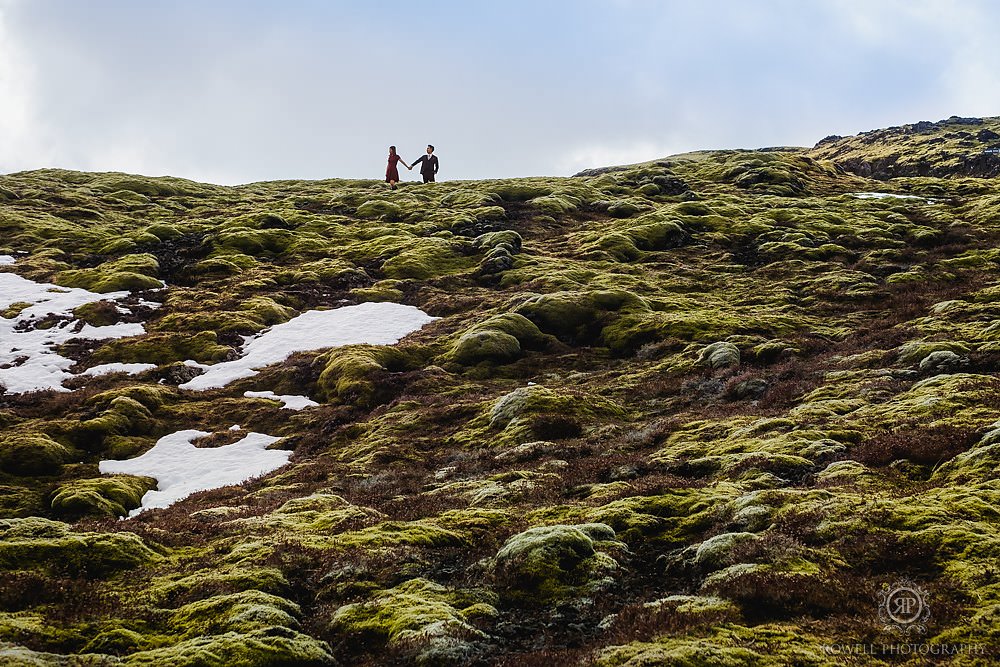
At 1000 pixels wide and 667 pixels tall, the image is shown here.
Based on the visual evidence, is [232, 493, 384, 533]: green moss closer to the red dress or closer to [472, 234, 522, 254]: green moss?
[472, 234, 522, 254]: green moss

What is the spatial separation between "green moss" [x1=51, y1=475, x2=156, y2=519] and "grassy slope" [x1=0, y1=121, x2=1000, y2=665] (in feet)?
0.48

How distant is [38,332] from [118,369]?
313 inches

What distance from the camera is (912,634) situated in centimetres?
920

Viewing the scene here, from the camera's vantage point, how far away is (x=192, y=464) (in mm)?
26250

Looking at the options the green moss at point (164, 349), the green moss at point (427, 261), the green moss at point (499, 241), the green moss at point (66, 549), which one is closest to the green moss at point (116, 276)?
the green moss at point (164, 349)

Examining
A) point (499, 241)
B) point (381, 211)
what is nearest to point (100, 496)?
point (499, 241)

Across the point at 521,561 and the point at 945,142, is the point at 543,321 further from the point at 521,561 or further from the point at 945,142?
the point at 945,142

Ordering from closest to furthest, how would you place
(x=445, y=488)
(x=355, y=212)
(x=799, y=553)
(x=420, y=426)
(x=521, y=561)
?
(x=799, y=553), (x=521, y=561), (x=445, y=488), (x=420, y=426), (x=355, y=212)

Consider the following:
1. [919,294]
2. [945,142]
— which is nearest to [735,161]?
[919,294]

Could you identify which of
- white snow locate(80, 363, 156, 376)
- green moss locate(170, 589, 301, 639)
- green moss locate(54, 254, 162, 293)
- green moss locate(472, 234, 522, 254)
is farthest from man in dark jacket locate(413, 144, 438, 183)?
green moss locate(170, 589, 301, 639)

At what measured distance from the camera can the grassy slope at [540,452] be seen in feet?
36.2

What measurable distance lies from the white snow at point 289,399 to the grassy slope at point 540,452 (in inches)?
21.9

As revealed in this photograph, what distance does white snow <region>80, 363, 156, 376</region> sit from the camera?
35250 millimetres

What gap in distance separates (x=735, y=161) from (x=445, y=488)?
89.7m
